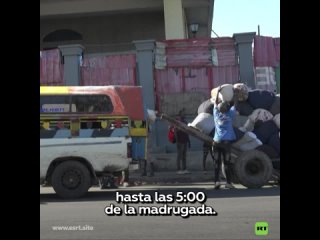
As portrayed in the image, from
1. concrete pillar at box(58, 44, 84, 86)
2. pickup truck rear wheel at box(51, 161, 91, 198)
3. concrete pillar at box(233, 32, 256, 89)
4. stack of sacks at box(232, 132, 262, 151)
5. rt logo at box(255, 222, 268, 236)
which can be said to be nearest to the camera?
rt logo at box(255, 222, 268, 236)

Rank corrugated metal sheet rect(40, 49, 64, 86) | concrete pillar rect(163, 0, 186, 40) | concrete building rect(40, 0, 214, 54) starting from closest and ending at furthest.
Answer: corrugated metal sheet rect(40, 49, 64, 86) < concrete pillar rect(163, 0, 186, 40) < concrete building rect(40, 0, 214, 54)

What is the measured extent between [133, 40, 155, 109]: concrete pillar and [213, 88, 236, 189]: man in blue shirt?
6093mm

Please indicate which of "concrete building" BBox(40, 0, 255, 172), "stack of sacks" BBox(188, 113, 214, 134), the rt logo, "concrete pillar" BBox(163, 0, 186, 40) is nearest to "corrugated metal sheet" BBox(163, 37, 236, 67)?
"concrete building" BBox(40, 0, 255, 172)

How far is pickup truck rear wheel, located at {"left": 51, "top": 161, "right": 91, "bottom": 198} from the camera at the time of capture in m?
10.0

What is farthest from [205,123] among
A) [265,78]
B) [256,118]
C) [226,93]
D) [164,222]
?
[265,78]

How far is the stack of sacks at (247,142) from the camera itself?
1118cm

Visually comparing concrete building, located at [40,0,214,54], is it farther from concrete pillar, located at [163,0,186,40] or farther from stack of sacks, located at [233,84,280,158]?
stack of sacks, located at [233,84,280,158]

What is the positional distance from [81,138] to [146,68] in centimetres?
722

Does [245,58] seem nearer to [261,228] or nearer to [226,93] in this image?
[226,93]

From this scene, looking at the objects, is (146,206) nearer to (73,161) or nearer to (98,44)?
(73,161)

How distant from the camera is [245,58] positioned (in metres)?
17.1

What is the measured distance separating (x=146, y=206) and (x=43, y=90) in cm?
411
